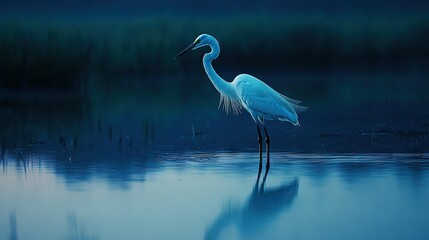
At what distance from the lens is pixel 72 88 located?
16109mm

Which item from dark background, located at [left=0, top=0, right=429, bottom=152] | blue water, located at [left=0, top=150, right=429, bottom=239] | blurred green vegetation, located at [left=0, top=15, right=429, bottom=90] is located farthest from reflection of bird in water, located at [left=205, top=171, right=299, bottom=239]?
blurred green vegetation, located at [left=0, top=15, right=429, bottom=90]

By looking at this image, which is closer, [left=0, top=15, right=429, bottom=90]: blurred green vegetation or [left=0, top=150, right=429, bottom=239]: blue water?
[left=0, top=150, right=429, bottom=239]: blue water

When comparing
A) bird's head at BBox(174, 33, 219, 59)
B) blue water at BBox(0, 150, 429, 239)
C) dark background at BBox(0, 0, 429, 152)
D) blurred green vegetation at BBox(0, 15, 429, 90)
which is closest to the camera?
blue water at BBox(0, 150, 429, 239)

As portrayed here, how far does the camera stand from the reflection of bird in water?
6266mm

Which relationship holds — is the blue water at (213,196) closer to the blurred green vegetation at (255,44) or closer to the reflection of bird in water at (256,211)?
the reflection of bird in water at (256,211)

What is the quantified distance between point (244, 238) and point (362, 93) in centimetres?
1190

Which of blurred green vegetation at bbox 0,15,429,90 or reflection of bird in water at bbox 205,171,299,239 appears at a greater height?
blurred green vegetation at bbox 0,15,429,90

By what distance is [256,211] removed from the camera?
6.84 m

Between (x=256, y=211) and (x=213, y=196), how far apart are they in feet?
2.14

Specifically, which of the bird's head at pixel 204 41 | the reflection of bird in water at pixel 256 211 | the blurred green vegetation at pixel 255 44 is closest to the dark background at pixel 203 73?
the blurred green vegetation at pixel 255 44

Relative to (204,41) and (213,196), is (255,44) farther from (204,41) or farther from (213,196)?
(213,196)

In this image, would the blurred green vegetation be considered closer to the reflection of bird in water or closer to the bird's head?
the bird's head

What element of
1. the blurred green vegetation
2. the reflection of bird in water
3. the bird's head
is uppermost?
the blurred green vegetation

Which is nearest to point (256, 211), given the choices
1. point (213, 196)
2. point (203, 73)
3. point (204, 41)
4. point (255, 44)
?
point (213, 196)
